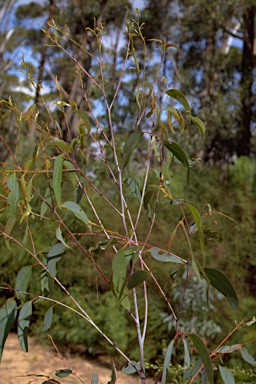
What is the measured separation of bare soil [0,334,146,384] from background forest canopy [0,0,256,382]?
0.15m

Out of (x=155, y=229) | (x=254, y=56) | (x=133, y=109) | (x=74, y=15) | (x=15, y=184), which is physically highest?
(x=74, y=15)

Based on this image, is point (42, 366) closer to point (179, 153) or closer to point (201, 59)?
point (179, 153)

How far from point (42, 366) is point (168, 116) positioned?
2.97m

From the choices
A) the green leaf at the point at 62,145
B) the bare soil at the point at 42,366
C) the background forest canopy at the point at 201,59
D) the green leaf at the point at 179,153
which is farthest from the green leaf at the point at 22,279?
the background forest canopy at the point at 201,59

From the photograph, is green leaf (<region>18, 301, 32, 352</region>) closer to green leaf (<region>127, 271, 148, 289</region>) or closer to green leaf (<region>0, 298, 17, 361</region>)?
green leaf (<region>0, 298, 17, 361</region>)

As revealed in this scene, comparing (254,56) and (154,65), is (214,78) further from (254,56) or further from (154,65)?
(154,65)

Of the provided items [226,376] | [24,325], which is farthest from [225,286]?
[24,325]

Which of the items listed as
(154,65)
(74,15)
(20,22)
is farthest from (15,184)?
(20,22)

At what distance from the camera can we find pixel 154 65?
22266 mm

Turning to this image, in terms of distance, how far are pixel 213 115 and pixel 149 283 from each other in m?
10.3

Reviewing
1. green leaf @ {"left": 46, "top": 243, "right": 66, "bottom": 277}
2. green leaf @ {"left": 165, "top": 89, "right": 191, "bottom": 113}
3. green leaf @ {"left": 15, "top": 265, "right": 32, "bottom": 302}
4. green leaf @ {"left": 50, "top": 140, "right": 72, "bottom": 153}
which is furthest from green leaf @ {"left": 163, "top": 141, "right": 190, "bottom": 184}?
green leaf @ {"left": 15, "top": 265, "right": 32, "bottom": 302}

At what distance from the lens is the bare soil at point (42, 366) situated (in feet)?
12.7

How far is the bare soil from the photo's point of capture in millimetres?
3860

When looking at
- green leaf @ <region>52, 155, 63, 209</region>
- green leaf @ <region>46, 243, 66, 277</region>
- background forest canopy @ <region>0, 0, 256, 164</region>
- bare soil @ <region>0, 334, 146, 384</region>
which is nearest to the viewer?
green leaf @ <region>52, 155, 63, 209</region>
